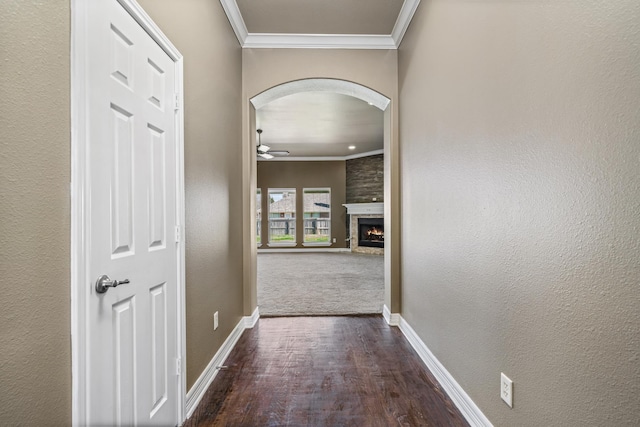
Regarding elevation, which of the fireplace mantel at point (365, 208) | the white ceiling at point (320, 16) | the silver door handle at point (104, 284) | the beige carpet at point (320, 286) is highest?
the white ceiling at point (320, 16)

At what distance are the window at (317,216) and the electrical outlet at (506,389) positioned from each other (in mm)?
8846

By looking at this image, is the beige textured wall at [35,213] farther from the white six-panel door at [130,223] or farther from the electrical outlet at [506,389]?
the electrical outlet at [506,389]

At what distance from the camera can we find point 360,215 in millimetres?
9766

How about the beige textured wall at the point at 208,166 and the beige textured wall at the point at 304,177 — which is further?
the beige textured wall at the point at 304,177

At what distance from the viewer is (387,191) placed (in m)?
3.40

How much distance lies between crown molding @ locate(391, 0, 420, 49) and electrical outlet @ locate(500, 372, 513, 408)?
2660 millimetres

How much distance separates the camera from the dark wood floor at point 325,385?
1810mm

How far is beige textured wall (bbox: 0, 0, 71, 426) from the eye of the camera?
82 centimetres

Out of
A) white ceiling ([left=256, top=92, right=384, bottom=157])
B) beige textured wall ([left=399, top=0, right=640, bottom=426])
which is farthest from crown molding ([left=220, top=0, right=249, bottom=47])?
white ceiling ([left=256, top=92, right=384, bottom=157])

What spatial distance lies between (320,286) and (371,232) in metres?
4.73

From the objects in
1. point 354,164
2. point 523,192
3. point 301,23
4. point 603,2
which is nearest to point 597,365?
point 523,192

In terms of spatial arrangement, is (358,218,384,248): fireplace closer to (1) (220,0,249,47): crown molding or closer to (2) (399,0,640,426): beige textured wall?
(1) (220,0,249,47): crown molding

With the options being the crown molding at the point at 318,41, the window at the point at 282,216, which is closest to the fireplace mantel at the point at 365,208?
the window at the point at 282,216

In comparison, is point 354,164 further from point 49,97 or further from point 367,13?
point 49,97
